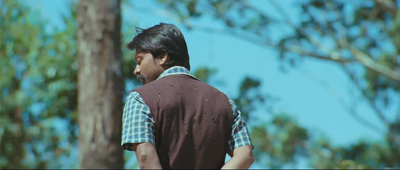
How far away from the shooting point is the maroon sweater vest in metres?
2.35

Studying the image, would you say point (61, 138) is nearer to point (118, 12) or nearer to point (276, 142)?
point (118, 12)

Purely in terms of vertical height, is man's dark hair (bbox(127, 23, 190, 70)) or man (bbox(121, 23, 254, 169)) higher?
man's dark hair (bbox(127, 23, 190, 70))

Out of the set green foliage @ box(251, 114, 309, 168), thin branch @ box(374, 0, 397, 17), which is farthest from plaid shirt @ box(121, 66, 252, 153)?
green foliage @ box(251, 114, 309, 168)

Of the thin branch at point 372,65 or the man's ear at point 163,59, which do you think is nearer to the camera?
the man's ear at point 163,59

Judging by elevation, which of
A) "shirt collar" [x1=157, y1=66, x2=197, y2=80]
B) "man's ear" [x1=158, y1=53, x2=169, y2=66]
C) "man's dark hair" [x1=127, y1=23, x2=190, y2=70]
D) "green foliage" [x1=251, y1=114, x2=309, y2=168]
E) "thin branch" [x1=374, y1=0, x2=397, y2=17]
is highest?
"thin branch" [x1=374, y1=0, x2=397, y2=17]

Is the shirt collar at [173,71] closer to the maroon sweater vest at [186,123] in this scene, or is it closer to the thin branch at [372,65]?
the maroon sweater vest at [186,123]

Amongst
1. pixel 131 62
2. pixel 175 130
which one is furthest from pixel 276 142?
pixel 175 130

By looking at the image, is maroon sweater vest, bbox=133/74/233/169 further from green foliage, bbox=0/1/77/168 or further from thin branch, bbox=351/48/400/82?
thin branch, bbox=351/48/400/82

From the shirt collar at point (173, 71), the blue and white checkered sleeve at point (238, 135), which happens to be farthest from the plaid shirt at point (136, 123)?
the blue and white checkered sleeve at point (238, 135)

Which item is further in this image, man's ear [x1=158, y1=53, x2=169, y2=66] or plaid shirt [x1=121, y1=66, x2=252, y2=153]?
man's ear [x1=158, y1=53, x2=169, y2=66]

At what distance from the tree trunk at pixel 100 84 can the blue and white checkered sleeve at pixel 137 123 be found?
10.0 feet

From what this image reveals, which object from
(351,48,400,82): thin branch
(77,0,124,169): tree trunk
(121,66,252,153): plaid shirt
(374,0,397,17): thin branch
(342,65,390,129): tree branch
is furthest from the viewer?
(342,65,390,129): tree branch

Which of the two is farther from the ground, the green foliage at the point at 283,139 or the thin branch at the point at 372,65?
the thin branch at the point at 372,65

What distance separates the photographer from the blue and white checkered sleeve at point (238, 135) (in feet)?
8.26
